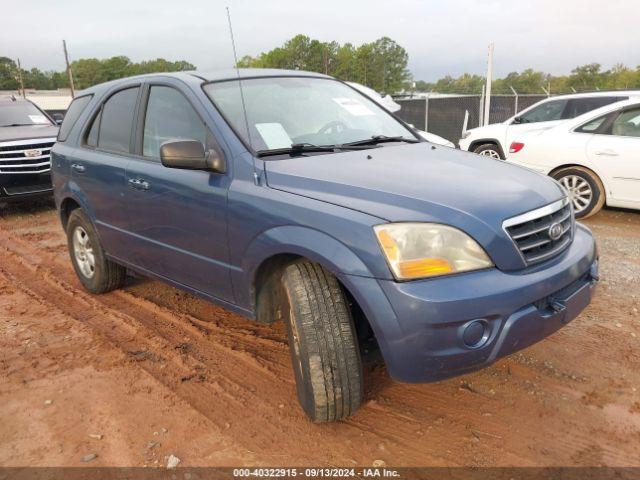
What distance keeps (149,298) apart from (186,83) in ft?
6.50

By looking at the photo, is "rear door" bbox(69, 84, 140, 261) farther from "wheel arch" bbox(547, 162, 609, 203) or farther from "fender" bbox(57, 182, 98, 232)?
"wheel arch" bbox(547, 162, 609, 203)

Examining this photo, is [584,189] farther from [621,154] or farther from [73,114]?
[73,114]

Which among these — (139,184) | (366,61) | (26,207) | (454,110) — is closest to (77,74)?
(366,61)

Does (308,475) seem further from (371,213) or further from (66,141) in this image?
(66,141)

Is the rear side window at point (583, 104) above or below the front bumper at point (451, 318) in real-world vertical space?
above

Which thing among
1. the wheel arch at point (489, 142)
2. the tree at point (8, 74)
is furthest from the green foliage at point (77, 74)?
the wheel arch at point (489, 142)

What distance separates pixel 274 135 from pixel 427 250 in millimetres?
1292

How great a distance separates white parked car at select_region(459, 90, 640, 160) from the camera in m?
8.39

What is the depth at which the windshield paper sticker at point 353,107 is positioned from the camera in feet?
11.9

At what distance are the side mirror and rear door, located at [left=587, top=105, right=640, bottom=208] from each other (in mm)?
5418

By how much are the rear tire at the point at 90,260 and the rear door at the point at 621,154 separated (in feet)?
18.7

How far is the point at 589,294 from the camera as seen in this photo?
2727 millimetres

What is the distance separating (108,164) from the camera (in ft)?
12.7

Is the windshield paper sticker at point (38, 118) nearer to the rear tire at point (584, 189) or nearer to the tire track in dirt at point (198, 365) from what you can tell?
the tire track in dirt at point (198, 365)
